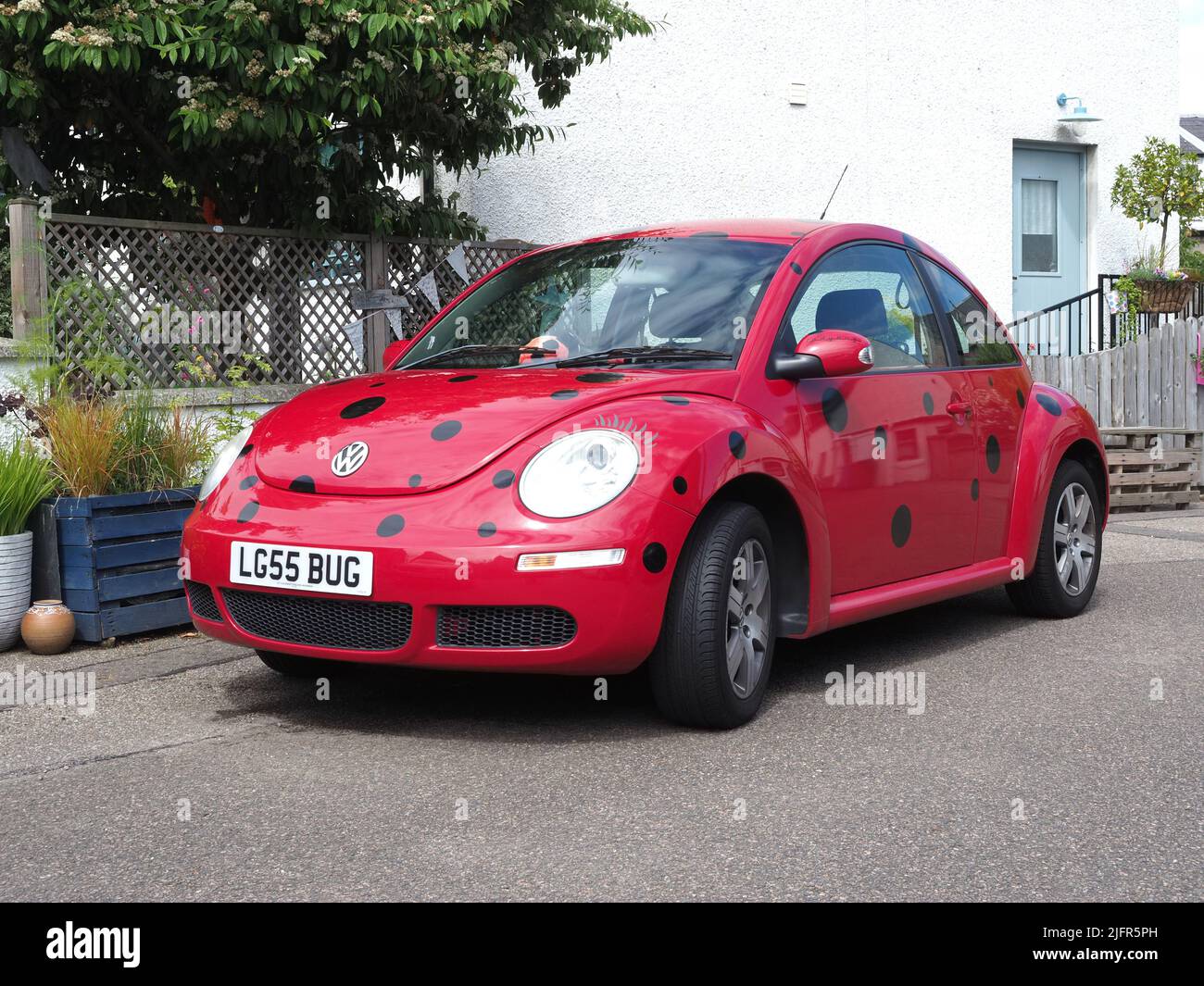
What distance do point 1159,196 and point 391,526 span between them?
12781mm

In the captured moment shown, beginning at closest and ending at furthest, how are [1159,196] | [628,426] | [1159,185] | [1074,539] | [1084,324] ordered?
[628,426], [1074,539], [1159,185], [1159,196], [1084,324]

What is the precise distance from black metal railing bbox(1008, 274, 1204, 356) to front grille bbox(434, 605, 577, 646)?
11224mm

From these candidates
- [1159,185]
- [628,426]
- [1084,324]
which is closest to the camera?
[628,426]

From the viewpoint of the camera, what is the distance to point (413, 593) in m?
4.09

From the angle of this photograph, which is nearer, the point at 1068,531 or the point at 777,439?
the point at 777,439

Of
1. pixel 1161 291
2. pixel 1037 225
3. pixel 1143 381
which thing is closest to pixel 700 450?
pixel 1143 381

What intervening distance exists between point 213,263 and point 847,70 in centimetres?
722

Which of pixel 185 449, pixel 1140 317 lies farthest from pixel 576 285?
pixel 1140 317

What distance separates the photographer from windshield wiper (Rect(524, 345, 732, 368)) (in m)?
4.79

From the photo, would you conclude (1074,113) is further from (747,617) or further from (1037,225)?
(747,617)

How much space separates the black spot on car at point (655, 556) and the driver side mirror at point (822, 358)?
955mm

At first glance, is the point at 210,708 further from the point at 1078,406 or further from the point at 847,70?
the point at 847,70

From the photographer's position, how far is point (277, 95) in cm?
768

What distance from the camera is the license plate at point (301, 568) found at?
415cm
